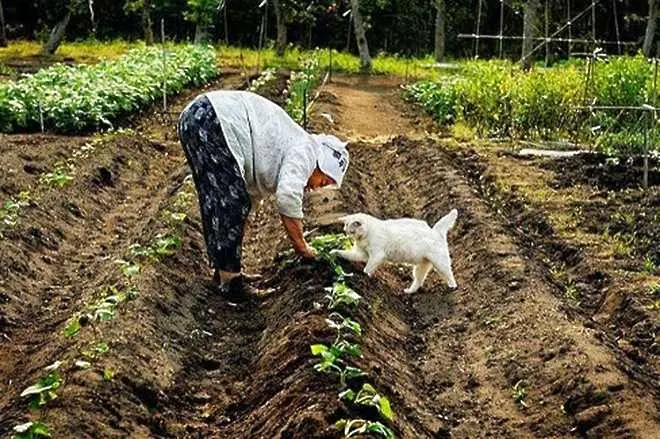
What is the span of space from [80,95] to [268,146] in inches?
412


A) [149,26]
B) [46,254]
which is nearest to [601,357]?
[46,254]

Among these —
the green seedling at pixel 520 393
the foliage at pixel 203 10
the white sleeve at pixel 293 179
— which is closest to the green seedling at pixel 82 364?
the white sleeve at pixel 293 179

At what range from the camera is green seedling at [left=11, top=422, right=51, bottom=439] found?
191 inches

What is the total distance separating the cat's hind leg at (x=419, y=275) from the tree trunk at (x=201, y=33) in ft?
92.3

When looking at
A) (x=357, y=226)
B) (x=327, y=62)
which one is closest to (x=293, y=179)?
(x=357, y=226)

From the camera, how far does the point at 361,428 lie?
491 centimetres

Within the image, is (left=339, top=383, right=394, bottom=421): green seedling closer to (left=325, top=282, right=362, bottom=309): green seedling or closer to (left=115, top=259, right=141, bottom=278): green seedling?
(left=325, top=282, right=362, bottom=309): green seedling

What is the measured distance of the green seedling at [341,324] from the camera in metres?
6.44

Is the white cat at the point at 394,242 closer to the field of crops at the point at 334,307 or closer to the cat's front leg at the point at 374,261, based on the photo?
the cat's front leg at the point at 374,261

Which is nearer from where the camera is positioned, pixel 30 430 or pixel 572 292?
pixel 30 430

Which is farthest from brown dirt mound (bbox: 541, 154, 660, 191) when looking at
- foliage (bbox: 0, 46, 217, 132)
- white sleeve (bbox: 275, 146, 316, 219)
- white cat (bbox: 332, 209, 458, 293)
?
foliage (bbox: 0, 46, 217, 132)

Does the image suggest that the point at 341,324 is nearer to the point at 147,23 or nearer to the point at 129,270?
the point at 129,270

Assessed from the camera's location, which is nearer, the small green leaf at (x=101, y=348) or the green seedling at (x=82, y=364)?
the green seedling at (x=82, y=364)

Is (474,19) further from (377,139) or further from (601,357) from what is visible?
(601,357)
